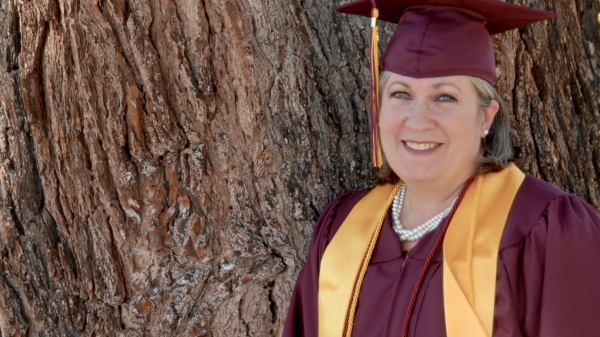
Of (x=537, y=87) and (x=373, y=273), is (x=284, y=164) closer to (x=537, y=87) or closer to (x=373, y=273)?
(x=373, y=273)

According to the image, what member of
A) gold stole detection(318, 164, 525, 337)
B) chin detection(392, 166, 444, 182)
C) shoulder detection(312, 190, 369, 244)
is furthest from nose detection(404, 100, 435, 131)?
shoulder detection(312, 190, 369, 244)

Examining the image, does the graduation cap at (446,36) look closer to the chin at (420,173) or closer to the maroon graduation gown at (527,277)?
the chin at (420,173)

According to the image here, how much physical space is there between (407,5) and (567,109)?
100cm

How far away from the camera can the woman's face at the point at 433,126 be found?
262 centimetres

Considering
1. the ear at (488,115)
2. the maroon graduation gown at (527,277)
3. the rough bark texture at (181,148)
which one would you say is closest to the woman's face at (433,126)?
the ear at (488,115)

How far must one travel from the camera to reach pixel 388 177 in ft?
10.0

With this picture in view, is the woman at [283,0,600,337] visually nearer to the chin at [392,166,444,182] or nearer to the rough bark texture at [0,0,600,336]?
the chin at [392,166,444,182]

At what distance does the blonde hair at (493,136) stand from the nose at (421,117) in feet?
0.57

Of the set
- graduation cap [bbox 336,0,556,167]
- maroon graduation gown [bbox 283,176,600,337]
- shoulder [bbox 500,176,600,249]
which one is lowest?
maroon graduation gown [bbox 283,176,600,337]

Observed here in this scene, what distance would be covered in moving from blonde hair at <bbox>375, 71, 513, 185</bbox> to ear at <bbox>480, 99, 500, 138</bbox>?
0.01m

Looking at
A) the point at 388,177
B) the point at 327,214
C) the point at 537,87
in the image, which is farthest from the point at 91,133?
the point at 537,87

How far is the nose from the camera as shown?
262cm

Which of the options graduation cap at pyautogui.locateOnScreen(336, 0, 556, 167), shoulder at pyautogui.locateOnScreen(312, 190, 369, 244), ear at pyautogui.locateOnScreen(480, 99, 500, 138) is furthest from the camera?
shoulder at pyautogui.locateOnScreen(312, 190, 369, 244)

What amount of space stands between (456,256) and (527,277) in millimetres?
233
